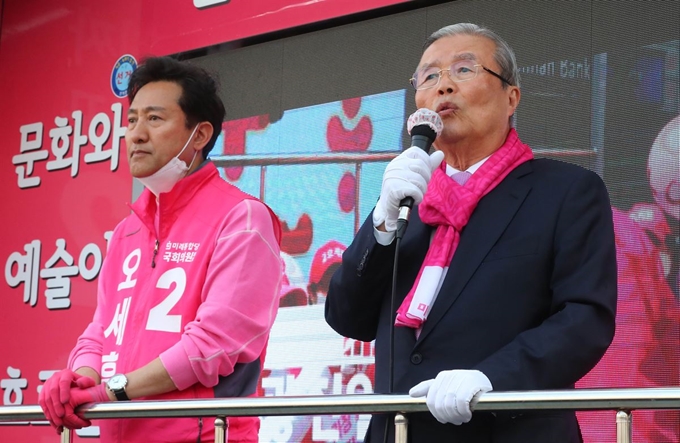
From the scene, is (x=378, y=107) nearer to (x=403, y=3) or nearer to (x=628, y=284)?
(x=403, y=3)

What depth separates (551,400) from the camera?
1491mm

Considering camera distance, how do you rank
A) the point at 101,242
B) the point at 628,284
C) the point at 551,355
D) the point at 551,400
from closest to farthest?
the point at 551,400, the point at 551,355, the point at 628,284, the point at 101,242

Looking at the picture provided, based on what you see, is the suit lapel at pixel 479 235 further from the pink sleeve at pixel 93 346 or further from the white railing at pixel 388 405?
the pink sleeve at pixel 93 346

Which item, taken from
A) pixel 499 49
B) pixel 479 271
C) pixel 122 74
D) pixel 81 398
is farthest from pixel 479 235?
pixel 122 74

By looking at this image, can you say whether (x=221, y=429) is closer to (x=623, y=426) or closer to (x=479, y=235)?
(x=479, y=235)

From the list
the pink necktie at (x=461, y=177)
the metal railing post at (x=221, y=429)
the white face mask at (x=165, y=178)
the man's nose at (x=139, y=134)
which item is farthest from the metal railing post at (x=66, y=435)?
the pink necktie at (x=461, y=177)

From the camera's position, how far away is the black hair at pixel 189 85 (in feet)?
8.45

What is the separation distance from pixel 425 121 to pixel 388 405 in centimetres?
51

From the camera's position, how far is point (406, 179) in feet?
5.64

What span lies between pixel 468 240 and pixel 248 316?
0.59 meters

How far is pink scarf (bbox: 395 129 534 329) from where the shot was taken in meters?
1.81

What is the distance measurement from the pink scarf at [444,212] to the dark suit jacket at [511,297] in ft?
0.06

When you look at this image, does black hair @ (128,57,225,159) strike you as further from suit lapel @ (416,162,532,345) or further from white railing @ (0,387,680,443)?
suit lapel @ (416,162,532,345)

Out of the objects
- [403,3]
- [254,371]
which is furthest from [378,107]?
[254,371]
